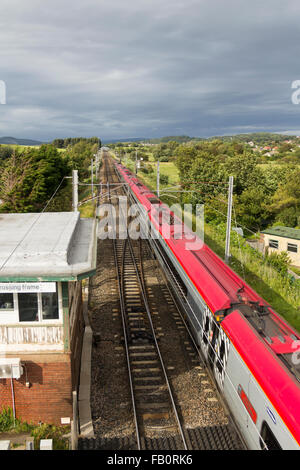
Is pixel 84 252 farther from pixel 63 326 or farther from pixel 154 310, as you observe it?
pixel 154 310

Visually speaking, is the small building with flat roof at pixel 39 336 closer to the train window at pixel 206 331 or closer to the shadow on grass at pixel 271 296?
the train window at pixel 206 331

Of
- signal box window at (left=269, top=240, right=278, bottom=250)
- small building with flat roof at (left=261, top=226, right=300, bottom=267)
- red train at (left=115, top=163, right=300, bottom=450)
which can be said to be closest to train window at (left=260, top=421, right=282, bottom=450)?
red train at (left=115, top=163, right=300, bottom=450)

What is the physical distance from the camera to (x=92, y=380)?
11.1 m

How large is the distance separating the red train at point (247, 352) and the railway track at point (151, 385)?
2.67 ft

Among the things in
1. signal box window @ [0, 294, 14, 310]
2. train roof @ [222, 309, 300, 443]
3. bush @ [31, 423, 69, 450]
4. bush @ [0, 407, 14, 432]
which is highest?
signal box window @ [0, 294, 14, 310]

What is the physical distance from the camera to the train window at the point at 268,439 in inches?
257

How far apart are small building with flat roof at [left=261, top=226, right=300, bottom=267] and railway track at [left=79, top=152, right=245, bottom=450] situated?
1656 centimetres

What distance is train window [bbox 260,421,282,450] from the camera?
6516 millimetres

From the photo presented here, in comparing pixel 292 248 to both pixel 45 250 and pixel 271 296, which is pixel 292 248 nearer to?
pixel 271 296

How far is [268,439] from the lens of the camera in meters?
6.80

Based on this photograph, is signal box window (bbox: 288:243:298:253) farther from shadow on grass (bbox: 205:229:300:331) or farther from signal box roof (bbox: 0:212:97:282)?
signal box roof (bbox: 0:212:97:282)

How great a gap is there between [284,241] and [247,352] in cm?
2462

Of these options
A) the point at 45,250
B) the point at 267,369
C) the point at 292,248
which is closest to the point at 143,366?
the point at 45,250
